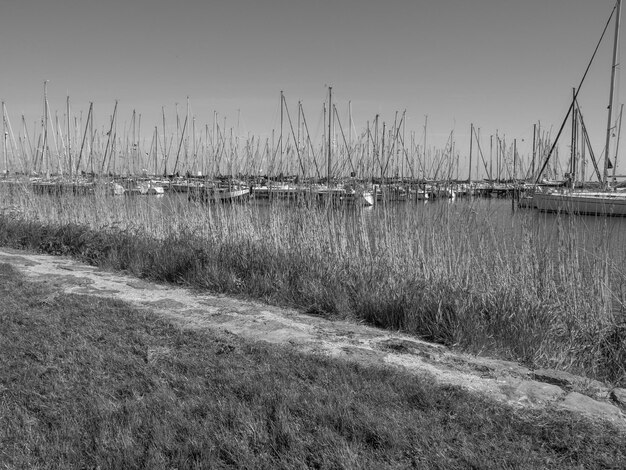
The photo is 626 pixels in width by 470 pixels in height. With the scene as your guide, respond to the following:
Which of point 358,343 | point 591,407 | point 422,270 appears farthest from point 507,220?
point 591,407

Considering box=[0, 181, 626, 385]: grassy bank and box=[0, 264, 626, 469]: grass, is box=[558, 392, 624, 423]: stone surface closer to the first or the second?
box=[0, 264, 626, 469]: grass

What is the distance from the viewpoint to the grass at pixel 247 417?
9.84ft

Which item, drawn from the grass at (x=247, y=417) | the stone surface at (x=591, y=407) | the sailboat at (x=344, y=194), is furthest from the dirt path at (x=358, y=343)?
the sailboat at (x=344, y=194)

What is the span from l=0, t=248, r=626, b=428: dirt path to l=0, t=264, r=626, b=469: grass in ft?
1.00

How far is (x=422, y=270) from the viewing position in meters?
7.54

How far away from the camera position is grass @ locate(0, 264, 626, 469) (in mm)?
3000

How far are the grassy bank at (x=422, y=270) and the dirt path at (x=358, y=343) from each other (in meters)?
0.44

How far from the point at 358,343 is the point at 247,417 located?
201 centimetres

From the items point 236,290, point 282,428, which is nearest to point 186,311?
point 236,290

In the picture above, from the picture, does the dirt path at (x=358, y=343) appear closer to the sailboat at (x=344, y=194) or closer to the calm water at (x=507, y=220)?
the calm water at (x=507, y=220)

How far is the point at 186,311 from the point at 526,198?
541 centimetres

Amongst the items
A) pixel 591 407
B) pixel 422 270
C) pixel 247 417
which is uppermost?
pixel 422 270

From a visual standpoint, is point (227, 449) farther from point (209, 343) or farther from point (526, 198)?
point (526, 198)

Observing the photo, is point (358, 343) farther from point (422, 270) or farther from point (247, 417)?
point (422, 270)
